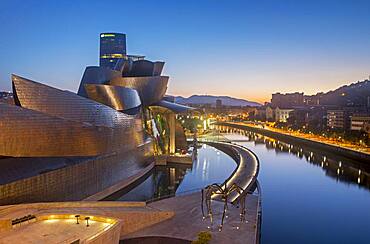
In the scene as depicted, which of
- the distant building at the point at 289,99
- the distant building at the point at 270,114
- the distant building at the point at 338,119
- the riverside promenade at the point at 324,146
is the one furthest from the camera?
the distant building at the point at 289,99

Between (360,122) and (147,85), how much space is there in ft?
135

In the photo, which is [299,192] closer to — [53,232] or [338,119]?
[53,232]

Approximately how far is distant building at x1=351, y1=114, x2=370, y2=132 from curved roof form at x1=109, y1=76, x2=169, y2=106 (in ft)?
116

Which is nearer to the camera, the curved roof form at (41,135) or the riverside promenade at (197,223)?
the riverside promenade at (197,223)

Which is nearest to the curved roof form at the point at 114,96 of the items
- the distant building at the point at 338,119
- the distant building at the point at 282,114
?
the distant building at the point at 338,119

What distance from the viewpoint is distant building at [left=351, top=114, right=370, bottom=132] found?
1957 inches

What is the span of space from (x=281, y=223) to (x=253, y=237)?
6033mm

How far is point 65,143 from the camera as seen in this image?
46.6ft

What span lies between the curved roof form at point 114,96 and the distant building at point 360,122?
1579 inches

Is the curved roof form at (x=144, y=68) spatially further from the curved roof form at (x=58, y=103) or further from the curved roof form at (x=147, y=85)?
the curved roof form at (x=58, y=103)

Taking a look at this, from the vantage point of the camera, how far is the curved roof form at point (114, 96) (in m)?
20.4

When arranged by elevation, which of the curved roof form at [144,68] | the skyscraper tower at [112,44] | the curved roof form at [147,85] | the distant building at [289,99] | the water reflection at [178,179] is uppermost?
the skyscraper tower at [112,44]

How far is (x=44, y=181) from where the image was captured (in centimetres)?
1352

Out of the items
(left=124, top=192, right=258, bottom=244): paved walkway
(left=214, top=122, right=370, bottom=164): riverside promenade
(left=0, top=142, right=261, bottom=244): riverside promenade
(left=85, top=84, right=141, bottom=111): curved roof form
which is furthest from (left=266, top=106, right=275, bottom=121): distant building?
(left=124, top=192, right=258, bottom=244): paved walkway
